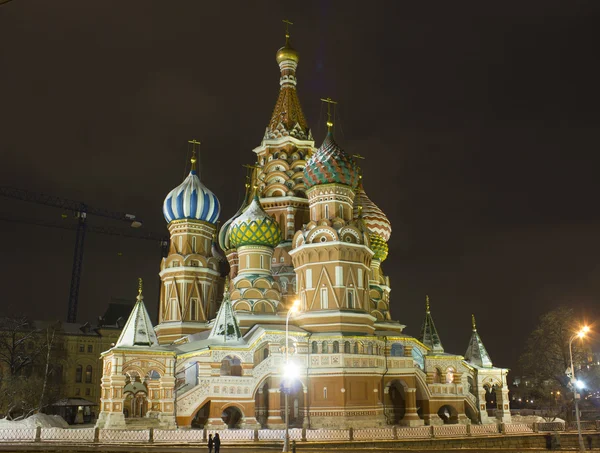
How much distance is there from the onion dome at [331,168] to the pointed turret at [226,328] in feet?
30.5

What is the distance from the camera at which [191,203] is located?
46.7 meters

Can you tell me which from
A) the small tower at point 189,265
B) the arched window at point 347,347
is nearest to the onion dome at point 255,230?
the small tower at point 189,265

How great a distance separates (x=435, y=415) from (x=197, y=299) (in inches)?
699

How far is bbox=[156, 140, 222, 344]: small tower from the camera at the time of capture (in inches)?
1788

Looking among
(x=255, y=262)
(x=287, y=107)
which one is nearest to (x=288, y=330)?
(x=255, y=262)

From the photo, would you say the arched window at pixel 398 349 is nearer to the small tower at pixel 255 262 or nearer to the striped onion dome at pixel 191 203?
the small tower at pixel 255 262

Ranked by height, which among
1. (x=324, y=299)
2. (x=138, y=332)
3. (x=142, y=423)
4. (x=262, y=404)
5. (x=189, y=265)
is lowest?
(x=142, y=423)

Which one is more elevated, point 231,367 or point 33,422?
point 231,367

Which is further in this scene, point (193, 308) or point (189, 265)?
point (189, 265)

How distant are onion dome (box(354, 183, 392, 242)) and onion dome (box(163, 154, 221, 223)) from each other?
35.5 ft

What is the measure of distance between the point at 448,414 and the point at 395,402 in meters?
4.85

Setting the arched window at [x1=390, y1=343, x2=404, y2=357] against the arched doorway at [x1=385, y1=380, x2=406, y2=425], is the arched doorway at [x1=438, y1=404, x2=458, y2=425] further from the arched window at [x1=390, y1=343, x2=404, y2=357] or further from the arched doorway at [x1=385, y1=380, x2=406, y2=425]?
the arched window at [x1=390, y1=343, x2=404, y2=357]

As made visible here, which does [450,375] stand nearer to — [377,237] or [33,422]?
[377,237]

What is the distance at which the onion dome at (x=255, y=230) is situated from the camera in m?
43.2
